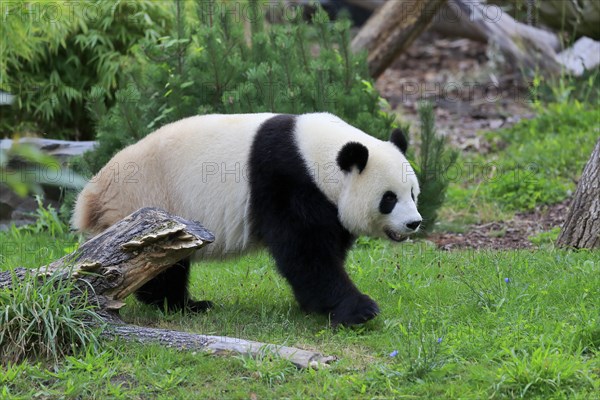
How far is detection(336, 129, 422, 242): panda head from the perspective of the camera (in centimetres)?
513

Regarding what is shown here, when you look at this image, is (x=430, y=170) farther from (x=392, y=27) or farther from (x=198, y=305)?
(x=198, y=305)

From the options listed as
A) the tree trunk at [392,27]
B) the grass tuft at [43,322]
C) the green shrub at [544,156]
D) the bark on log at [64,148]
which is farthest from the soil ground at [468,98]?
the grass tuft at [43,322]

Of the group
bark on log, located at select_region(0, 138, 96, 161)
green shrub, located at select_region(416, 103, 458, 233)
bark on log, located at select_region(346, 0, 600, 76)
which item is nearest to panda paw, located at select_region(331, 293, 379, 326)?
green shrub, located at select_region(416, 103, 458, 233)

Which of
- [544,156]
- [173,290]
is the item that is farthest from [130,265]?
[544,156]

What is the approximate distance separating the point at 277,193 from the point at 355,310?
0.89 metres

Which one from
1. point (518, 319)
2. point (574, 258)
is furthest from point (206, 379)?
point (574, 258)

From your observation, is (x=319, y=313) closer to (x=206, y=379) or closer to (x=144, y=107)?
(x=206, y=379)

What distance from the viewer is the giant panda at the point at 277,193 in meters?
5.09

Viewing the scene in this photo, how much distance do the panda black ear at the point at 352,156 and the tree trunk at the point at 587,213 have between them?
7.66ft

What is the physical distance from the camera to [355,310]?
4.93m

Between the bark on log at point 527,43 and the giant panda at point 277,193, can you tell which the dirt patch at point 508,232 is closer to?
the giant panda at point 277,193

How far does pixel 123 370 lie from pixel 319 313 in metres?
1.37

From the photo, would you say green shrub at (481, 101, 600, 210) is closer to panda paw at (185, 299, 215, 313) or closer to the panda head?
the panda head

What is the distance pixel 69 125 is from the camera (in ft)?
31.2
